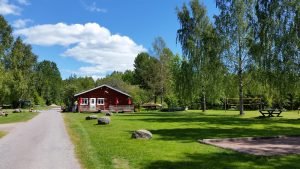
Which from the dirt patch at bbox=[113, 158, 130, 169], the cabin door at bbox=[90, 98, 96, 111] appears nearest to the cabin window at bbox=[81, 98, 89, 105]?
the cabin door at bbox=[90, 98, 96, 111]

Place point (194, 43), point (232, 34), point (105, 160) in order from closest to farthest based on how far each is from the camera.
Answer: point (105, 160) < point (232, 34) < point (194, 43)

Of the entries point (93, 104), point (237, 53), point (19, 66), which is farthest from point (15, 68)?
point (237, 53)

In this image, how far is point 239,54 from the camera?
37.5 metres

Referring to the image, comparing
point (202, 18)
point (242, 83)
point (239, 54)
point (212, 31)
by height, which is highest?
point (202, 18)

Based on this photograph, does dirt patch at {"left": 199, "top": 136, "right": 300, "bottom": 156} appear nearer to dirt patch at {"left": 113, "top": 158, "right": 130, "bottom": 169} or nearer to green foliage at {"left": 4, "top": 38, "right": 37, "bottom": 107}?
dirt patch at {"left": 113, "top": 158, "right": 130, "bottom": 169}

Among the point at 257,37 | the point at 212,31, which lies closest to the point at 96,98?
the point at 212,31

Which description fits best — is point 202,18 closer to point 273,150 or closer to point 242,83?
point 242,83

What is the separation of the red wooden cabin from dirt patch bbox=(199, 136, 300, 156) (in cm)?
3843

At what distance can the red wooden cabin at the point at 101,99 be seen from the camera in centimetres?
5522

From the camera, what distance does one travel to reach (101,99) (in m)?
56.9

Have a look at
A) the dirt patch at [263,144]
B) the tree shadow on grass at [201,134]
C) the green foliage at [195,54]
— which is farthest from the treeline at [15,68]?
the dirt patch at [263,144]

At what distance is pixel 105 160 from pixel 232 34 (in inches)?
1137

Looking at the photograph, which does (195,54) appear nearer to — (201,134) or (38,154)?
(201,134)

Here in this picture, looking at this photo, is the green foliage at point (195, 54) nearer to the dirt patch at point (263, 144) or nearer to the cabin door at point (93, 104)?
the cabin door at point (93, 104)
